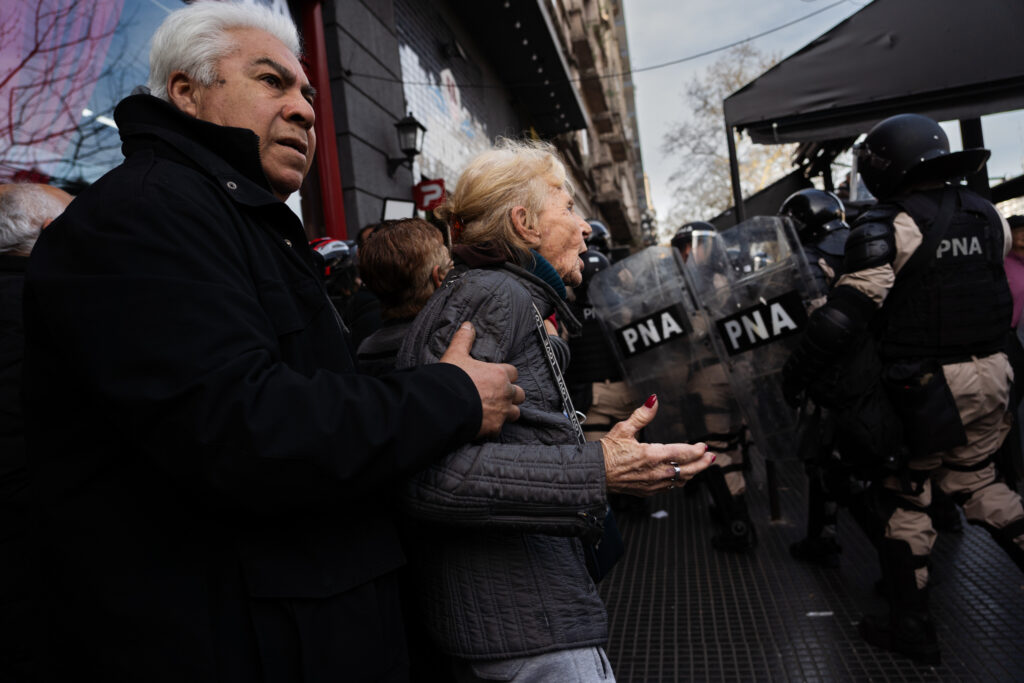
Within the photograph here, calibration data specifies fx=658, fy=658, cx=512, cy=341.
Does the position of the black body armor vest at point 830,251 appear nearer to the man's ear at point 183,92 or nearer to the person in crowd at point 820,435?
the person in crowd at point 820,435

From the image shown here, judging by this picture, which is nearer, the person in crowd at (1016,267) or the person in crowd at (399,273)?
the person in crowd at (399,273)

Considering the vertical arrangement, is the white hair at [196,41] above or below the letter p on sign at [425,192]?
below

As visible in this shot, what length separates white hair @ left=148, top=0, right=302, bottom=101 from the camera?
130cm

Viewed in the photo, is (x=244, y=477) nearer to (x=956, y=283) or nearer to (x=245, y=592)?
(x=245, y=592)

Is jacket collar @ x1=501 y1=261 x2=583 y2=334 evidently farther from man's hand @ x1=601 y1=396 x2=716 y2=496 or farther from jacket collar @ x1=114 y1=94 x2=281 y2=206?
jacket collar @ x1=114 y1=94 x2=281 y2=206

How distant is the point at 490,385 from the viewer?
3.76 feet

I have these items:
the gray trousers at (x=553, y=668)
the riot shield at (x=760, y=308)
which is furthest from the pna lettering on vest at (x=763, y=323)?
the gray trousers at (x=553, y=668)

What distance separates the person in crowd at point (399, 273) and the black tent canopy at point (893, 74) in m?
4.10

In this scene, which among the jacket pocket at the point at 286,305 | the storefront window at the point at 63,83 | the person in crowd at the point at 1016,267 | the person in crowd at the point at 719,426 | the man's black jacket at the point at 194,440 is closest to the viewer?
the man's black jacket at the point at 194,440

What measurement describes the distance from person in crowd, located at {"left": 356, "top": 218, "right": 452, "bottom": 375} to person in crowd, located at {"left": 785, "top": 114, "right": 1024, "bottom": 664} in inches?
69.5

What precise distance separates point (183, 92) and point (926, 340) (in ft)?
9.84

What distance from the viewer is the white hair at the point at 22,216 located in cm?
199

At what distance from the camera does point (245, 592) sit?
1001mm

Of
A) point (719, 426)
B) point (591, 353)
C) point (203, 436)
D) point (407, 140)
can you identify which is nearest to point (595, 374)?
point (591, 353)
